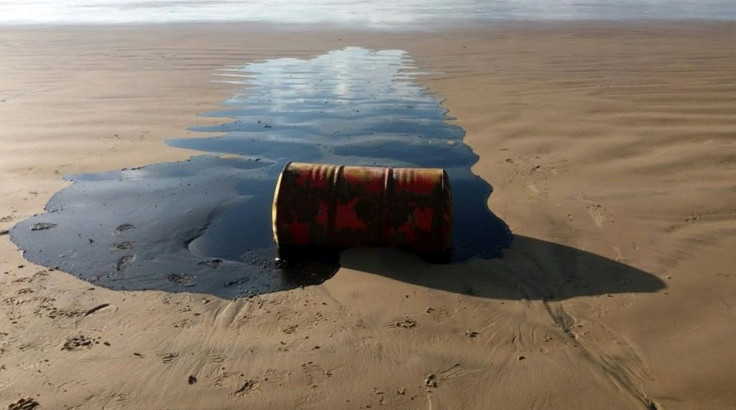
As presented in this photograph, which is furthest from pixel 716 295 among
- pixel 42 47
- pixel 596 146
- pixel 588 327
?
pixel 42 47

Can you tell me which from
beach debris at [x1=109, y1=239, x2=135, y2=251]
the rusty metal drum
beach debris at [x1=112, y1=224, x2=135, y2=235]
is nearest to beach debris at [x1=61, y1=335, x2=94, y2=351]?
beach debris at [x1=109, y1=239, x2=135, y2=251]

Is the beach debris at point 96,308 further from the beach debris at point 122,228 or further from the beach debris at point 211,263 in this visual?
the beach debris at point 122,228

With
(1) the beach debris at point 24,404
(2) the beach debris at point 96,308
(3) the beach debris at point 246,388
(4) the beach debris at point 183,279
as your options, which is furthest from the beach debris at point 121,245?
(3) the beach debris at point 246,388

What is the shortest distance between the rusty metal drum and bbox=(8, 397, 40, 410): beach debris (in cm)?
194

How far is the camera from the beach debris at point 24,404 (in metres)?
2.92

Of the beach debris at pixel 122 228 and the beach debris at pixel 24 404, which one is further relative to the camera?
the beach debris at pixel 122 228

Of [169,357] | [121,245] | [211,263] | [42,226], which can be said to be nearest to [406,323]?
[169,357]

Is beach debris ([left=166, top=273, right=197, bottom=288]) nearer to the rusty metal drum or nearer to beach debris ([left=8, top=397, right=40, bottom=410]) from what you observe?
the rusty metal drum

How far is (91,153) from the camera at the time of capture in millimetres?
7129

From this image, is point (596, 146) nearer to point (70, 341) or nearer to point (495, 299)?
point (495, 299)

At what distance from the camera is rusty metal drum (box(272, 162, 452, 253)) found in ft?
14.2

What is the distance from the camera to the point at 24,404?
294 centimetres

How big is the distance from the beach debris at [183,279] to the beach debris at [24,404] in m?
1.28

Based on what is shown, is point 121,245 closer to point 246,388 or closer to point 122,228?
point 122,228
